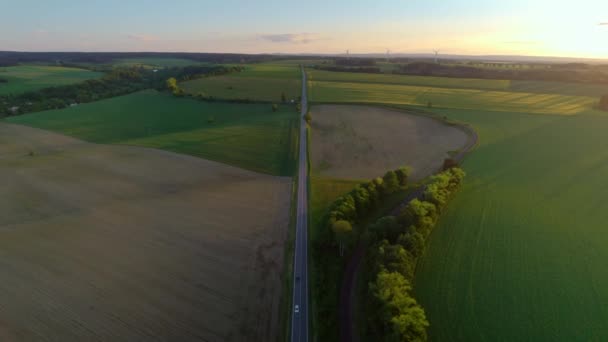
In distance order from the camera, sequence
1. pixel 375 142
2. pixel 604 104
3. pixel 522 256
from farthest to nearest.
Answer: pixel 604 104 → pixel 375 142 → pixel 522 256

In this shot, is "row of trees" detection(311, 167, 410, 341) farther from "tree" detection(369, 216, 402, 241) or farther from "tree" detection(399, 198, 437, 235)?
"tree" detection(399, 198, 437, 235)

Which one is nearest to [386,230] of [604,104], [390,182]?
[390,182]

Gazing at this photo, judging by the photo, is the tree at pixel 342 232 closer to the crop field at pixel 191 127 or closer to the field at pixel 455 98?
the crop field at pixel 191 127

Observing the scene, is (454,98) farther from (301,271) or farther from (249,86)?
(301,271)

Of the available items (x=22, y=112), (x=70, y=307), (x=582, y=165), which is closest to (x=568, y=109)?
(x=582, y=165)

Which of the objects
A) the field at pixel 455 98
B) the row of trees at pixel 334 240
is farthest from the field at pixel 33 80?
the row of trees at pixel 334 240

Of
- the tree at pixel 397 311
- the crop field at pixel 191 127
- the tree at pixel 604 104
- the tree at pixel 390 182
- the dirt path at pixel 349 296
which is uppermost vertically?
the tree at pixel 604 104
